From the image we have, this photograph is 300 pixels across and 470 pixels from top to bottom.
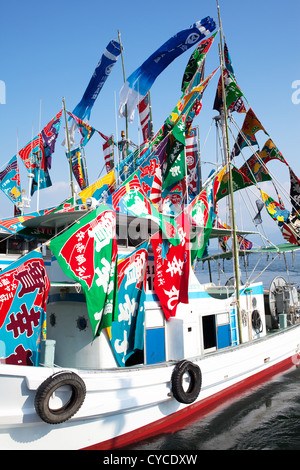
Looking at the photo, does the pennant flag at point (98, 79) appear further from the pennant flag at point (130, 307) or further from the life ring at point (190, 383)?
the life ring at point (190, 383)

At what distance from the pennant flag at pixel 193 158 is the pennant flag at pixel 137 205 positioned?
307 inches

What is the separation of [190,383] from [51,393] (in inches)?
195

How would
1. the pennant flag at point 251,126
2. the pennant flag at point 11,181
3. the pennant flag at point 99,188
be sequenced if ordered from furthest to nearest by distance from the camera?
the pennant flag at point 11,181 → the pennant flag at point 99,188 → the pennant flag at point 251,126

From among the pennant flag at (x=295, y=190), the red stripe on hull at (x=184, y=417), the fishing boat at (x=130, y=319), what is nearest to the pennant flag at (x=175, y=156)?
the fishing boat at (x=130, y=319)

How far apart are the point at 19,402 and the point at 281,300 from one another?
53.7ft

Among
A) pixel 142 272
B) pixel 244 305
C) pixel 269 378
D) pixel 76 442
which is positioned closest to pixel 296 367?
pixel 269 378

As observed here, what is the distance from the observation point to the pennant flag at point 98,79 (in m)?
19.8

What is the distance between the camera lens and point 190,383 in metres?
11.5

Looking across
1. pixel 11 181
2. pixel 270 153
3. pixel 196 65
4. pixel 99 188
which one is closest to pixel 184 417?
pixel 270 153

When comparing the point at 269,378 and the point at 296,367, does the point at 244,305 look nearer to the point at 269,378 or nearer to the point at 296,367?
the point at 269,378

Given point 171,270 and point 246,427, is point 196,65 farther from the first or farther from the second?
point 246,427

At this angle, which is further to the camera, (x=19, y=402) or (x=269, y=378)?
(x=269, y=378)

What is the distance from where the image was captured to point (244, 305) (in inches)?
639
